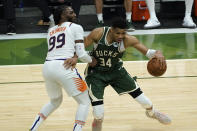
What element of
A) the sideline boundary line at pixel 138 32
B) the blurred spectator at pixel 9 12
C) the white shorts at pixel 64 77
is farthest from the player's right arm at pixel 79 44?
the blurred spectator at pixel 9 12

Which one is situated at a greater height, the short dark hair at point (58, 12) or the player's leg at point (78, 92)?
the short dark hair at point (58, 12)

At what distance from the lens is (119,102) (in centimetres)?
602

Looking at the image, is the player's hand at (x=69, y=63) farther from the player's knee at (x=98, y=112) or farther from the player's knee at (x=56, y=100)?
the player's knee at (x=98, y=112)

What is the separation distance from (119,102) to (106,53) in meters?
1.36

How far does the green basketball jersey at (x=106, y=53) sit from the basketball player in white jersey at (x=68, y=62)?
0.20 m

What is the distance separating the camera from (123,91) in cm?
499

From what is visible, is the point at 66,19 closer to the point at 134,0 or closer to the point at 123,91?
the point at 123,91

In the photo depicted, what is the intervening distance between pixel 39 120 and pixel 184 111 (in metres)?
1.86

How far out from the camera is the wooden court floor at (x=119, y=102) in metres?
5.30

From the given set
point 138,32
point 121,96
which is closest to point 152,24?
point 138,32

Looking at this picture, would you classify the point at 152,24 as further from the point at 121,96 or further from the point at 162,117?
the point at 162,117

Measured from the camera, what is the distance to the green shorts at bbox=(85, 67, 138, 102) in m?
4.85

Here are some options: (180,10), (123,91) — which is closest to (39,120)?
(123,91)

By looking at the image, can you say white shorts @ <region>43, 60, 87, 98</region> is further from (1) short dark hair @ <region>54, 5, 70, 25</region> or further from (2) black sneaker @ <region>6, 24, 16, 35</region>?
(2) black sneaker @ <region>6, 24, 16, 35</region>
